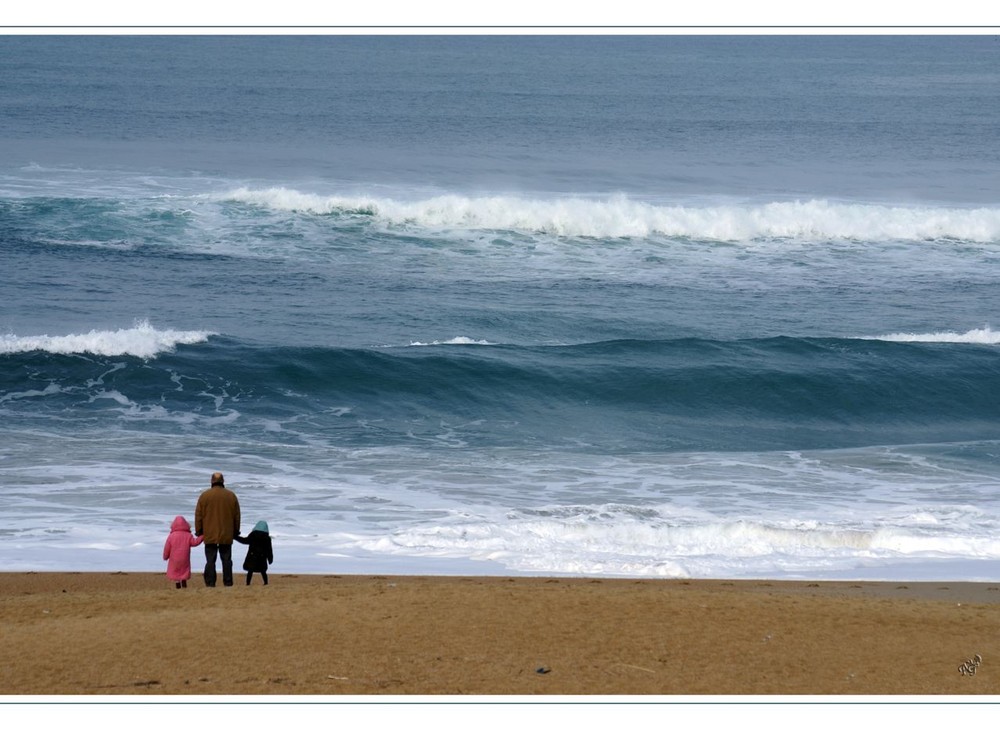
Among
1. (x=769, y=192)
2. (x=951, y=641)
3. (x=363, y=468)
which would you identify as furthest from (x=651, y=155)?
(x=951, y=641)

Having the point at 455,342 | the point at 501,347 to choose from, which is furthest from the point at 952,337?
the point at 455,342

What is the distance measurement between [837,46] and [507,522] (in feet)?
344

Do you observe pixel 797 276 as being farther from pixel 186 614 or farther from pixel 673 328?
pixel 186 614

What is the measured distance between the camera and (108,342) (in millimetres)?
21156

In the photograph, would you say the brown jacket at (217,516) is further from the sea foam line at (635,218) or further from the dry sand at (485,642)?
the sea foam line at (635,218)

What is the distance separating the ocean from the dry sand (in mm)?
2258

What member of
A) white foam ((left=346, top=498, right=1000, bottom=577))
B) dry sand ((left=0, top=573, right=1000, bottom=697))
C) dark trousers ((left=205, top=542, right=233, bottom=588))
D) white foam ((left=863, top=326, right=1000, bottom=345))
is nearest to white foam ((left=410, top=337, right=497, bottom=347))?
white foam ((left=863, top=326, right=1000, bottom=345))

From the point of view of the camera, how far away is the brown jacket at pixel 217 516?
976 cm

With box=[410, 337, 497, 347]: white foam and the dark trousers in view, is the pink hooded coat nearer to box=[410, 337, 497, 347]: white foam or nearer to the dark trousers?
the dark trousers

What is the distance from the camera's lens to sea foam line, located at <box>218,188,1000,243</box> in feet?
110

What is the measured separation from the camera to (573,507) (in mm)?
13938

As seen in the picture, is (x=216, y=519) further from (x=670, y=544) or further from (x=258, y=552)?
(x=670, y=544)

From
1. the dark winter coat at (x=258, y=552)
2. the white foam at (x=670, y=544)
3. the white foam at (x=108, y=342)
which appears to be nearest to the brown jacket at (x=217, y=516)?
the dark winter coat at (x=258, y=552)

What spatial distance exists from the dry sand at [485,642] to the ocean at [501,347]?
2258mm
